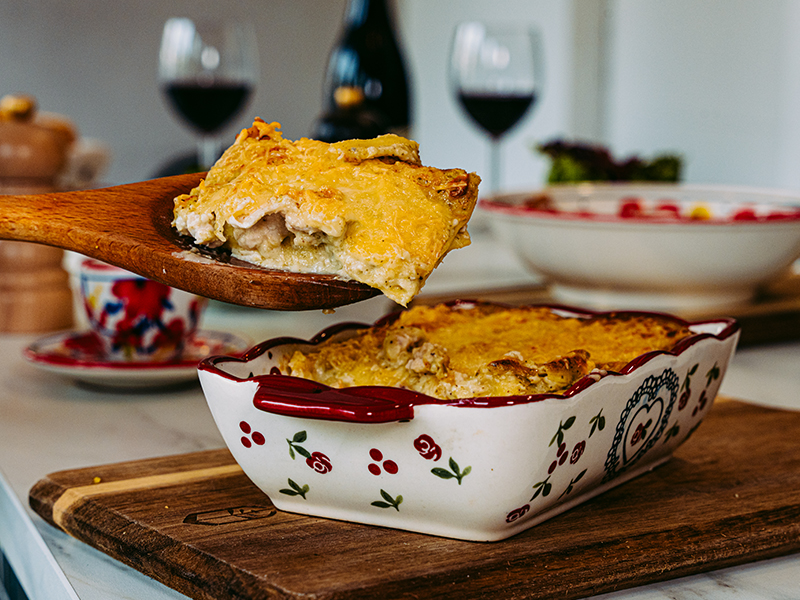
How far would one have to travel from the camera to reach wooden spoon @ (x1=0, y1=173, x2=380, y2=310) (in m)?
0.57

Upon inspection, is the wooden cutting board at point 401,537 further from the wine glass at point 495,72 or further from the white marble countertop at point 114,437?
the wine glass at point 495,72

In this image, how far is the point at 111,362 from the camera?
3.24 ft

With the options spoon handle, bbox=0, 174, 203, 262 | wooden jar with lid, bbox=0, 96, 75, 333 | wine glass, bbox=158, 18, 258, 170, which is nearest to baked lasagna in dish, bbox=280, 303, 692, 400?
spoon handle, bbox=0, 174, 203, 262

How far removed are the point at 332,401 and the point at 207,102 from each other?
4.31 feet

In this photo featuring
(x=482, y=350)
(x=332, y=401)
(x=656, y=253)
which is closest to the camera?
(x=332, y=401)

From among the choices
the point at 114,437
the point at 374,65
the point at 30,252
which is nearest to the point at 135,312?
the point at 114,437

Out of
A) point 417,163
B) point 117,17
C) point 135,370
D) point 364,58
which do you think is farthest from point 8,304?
point 117,17

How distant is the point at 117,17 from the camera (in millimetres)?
3986

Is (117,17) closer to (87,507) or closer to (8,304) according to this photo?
(8,304)

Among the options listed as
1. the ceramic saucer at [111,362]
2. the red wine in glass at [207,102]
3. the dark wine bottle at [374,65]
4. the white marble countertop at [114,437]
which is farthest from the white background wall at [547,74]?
the ceramic saucer at [111,362]

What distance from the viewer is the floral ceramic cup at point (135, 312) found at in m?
1.00

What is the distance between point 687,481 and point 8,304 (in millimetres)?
918

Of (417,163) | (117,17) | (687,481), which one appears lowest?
(687,481)

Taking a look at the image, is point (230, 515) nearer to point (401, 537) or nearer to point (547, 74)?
point (401, 537)
